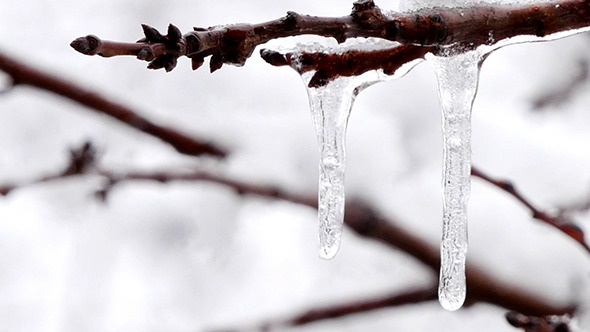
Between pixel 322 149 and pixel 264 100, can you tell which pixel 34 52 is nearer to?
pixel 264 100

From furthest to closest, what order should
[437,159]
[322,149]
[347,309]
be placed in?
1. [437,159]
2. [347,309]
3. [322,149]

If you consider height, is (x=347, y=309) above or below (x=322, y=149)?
below

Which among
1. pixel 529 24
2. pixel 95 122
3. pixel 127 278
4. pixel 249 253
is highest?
pixel 529 24

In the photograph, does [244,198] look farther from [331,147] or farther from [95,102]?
[331,147]

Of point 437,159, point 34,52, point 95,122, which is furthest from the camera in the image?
point 95,122

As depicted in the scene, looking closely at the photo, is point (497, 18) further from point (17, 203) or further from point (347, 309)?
point (17, 203)

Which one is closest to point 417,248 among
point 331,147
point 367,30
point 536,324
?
point 536,324

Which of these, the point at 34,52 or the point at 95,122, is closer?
the point at 34,52

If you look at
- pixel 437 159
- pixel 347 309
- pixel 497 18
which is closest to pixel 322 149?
pixel 497 18

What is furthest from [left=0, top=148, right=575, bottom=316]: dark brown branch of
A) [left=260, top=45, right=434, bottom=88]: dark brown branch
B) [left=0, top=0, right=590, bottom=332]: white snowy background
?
[left=260, top=45, right=434, bottom=88]: dark brown branch
